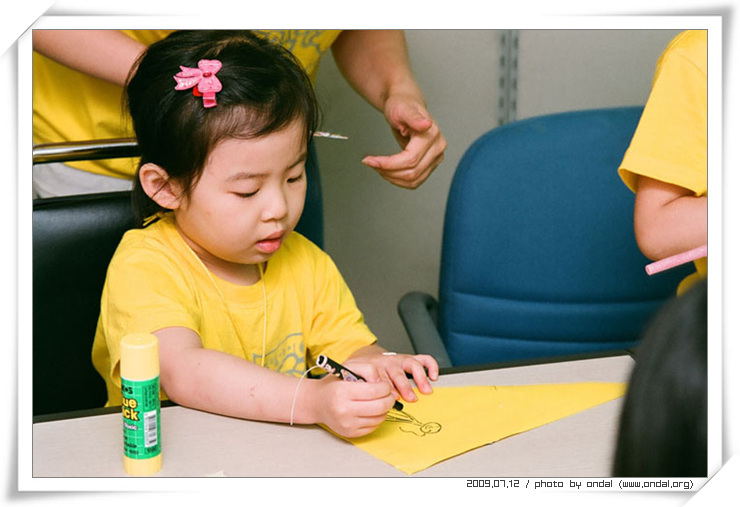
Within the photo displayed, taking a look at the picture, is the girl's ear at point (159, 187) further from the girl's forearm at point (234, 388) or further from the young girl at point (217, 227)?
the girl's forearm at point (234, 388)

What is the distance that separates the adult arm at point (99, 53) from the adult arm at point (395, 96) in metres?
0.35

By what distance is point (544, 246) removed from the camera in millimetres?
1538

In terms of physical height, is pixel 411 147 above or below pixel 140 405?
above

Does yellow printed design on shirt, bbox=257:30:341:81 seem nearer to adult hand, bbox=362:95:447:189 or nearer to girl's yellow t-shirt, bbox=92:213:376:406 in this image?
adult hand, bbox=362:95:447:189

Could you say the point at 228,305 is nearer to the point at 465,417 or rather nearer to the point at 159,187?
the point at 159,187

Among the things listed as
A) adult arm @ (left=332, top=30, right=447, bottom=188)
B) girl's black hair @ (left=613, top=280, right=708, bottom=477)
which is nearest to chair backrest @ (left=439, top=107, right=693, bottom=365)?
adult arm @ (left=332, top=30, right=447, bottom=188)

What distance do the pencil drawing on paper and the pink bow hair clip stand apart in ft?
1.46

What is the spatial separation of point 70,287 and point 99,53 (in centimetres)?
32

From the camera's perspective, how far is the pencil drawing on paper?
1.00 metres

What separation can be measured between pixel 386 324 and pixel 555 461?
4.74 ft

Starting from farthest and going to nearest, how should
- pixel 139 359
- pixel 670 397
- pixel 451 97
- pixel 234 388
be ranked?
pixel 451 97, pixel 234 388, pixel 139 359, pixel 670 397

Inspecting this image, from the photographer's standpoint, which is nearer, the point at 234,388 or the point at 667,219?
the point at 234,388

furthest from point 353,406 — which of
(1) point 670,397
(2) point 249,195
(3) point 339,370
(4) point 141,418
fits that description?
(1) point 670,397
